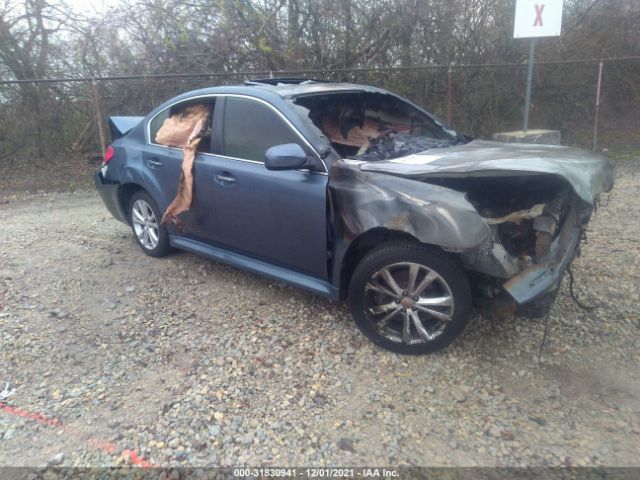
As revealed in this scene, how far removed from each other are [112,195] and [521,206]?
13.1 ft

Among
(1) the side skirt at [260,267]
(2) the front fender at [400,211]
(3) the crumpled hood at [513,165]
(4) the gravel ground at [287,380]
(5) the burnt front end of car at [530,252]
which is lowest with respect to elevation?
(4) the gravel ground at [287,380]

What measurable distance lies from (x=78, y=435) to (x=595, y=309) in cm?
354

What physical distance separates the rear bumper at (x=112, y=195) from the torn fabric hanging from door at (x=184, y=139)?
90cm

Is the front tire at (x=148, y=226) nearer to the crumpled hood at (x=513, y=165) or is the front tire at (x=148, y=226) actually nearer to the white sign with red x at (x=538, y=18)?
the crumpled hood at (x=513, y=165)

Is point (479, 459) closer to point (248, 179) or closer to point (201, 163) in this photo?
point (248, 179)

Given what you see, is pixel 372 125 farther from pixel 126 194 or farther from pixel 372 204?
pixel 126 194

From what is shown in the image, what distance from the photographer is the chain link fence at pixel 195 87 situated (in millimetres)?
9812

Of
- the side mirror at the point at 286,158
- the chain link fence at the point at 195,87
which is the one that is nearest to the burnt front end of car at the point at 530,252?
the side mirror at the point at 286,158

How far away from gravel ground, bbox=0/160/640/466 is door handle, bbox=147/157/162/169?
1.03m

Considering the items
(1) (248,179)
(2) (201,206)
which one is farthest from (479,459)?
(2) (201,206)

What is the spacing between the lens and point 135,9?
10773mm

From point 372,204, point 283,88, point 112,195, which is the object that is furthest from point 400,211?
point 112,195

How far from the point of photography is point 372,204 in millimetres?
3193

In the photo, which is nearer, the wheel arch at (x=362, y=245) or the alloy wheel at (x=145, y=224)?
the wheel arch at (x=362, y=245)
